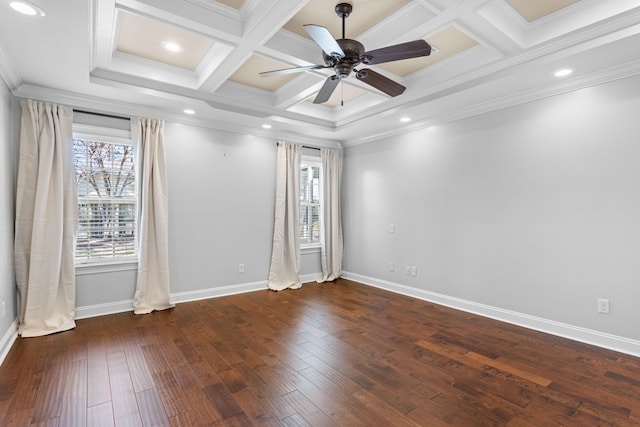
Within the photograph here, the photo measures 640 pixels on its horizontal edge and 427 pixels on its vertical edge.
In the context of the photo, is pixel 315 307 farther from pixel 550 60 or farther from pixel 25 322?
pixel 550 60

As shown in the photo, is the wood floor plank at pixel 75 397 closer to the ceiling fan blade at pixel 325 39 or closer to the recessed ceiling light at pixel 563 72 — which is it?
the ceiling fan blade at pixel 325 39

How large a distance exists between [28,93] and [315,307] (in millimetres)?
3849

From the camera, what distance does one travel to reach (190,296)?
434 cm

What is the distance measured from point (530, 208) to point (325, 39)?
2.81 meters

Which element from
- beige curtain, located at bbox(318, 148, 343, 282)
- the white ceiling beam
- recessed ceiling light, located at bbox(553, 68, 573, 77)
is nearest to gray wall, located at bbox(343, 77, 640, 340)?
recessed ceiling light, located at bbox(553, 68, 573, 77)

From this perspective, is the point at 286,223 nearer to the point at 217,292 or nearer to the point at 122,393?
the point at 217,292

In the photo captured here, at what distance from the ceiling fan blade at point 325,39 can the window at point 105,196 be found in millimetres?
2922

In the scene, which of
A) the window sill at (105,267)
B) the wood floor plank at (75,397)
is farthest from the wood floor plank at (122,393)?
the window sill at (105,267)

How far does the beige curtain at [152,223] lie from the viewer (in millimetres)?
3896

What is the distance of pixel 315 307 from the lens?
4141 mm

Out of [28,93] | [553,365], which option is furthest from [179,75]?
[553,365]

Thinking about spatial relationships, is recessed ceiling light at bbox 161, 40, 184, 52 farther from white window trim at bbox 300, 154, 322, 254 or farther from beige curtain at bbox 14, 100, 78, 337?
white window trim at bbox 300, 154, 322, 254

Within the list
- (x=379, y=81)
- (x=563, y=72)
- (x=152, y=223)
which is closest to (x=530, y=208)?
(x=563, y=72)

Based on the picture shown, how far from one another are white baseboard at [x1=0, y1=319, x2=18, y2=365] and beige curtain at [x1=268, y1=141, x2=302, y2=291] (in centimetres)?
285
